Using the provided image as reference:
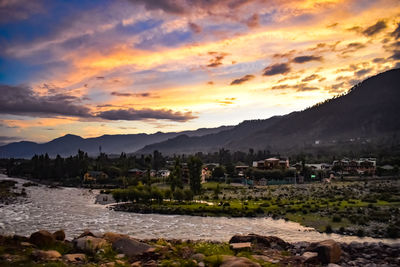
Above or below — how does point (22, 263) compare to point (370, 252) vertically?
above

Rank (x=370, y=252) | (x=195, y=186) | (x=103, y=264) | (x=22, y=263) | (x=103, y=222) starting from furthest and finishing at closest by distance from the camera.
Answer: (x=195, y=186) → (x=103, y=222) → (x=370, y=252) → (x=103, y=264) → (x=22, y=263)

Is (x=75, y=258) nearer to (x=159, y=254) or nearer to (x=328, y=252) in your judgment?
(x=159, y=254)

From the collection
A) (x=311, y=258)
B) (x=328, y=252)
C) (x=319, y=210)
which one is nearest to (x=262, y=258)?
(x=311, y=258)

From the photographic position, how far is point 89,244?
68.7 feet

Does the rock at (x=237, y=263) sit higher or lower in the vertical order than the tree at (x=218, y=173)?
higher

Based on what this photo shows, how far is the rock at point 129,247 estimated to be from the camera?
69.0 feet

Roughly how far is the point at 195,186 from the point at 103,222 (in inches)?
1447

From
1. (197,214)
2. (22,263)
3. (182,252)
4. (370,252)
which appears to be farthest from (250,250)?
(197,214)

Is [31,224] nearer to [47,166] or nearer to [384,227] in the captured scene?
[384,227]

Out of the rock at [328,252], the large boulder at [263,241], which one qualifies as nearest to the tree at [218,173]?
the large boulder at [263,241]

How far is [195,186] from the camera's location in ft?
281

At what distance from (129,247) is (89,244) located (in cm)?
259

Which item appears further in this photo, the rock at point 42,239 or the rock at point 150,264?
the rock at point 42,239

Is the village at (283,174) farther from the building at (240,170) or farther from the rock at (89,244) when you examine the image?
the rock at (89,244)
